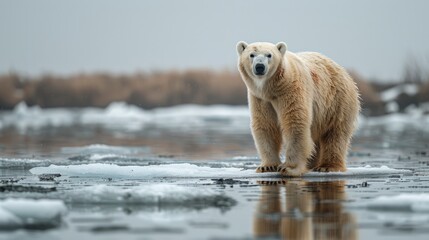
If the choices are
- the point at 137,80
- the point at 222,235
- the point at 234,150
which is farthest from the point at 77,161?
the point at 137,80

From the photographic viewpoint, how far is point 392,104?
3064cm

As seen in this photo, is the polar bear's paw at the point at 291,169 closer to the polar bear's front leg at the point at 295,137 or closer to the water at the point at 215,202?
the polar bear's front leg at the point at 295,137

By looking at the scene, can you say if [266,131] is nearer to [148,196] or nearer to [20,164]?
[148,196]

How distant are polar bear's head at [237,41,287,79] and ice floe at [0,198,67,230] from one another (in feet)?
10.2

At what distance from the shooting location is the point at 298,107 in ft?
26.7

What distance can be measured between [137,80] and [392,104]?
384 inches

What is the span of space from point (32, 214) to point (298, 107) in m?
3.61

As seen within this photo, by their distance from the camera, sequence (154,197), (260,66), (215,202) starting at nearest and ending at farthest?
(154,197) < (215,202) < (260,66)

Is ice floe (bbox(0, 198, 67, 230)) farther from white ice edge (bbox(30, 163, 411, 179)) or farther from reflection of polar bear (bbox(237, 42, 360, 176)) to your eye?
reflection of polar bear (bbox(237, 42, 360, 176))

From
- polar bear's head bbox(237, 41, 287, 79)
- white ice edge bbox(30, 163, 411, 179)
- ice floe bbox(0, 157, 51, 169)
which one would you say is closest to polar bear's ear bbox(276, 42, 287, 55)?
polar bear's head bbox(237, 41, 287, 79)

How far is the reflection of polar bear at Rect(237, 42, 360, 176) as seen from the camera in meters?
8.13

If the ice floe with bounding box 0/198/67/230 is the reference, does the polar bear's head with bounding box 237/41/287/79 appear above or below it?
above

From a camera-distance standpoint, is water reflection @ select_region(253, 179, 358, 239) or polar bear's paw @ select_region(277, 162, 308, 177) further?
polar bear's paw @ select_region(277, 162, 308, 177)

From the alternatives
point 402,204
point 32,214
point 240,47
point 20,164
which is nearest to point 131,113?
point 20,164
